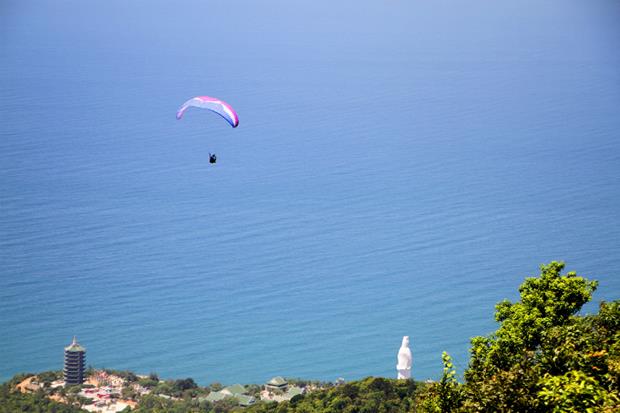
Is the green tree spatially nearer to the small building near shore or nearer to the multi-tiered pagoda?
the small building near shore

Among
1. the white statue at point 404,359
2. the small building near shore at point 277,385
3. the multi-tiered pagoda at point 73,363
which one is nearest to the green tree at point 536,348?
the white statue at point 404,359

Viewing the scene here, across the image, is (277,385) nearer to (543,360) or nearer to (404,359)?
(404,359)

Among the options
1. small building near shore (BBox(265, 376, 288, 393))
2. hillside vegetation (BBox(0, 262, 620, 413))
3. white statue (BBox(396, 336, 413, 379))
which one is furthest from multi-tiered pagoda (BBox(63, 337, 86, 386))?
hillside vegetation (BBox(0, 262, 620, 413))

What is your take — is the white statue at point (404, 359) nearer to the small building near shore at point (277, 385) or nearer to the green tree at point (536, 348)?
the small building near shore at point (277, 385)

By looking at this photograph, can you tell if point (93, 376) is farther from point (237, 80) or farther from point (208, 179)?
point (237, 80)

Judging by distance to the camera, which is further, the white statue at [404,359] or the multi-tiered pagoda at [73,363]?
the multi-tiered pagoda at [73,363]

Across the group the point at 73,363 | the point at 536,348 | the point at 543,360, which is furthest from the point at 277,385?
the point at 543,360

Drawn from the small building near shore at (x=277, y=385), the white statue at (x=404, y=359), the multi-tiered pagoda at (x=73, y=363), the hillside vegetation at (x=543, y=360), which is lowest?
the hillside vegetation at (x=543, y=360)

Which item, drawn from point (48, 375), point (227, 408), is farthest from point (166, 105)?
point (227, 408)
